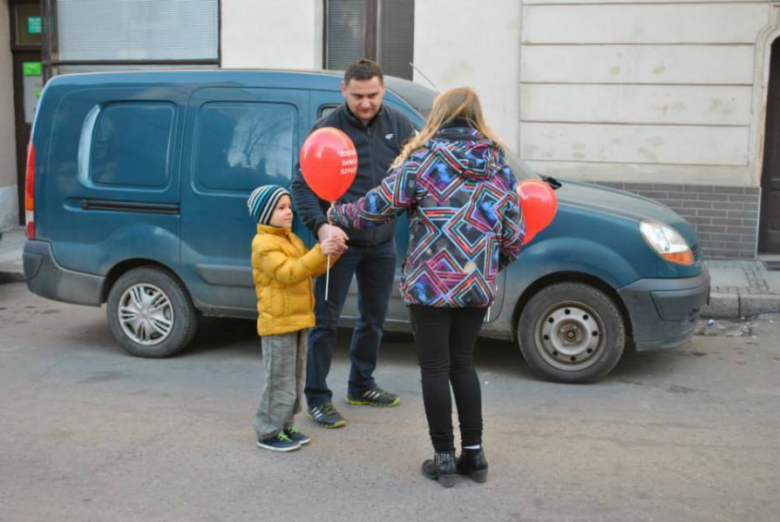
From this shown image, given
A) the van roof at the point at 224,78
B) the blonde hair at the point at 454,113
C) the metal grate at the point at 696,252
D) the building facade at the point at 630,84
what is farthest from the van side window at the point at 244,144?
the building facade at the point at 630,84

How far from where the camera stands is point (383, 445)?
5.14 metres

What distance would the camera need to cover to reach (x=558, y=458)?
4941 millimetres

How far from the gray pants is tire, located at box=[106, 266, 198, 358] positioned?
2062 mm

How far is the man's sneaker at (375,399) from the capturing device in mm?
5793

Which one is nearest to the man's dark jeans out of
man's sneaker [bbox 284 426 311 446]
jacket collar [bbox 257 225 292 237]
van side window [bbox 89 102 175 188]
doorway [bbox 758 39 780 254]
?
man's sneaker [bbox 284 426 311 446]

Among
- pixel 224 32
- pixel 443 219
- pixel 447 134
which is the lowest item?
pixel 443 219

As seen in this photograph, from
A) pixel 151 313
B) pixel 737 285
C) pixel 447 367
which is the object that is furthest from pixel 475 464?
pixel 737 285

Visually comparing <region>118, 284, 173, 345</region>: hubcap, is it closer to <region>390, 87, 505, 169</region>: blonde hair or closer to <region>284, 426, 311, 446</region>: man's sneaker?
<region>284, 426, 311, 446</region>: man's sneaker

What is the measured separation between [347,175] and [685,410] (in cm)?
248

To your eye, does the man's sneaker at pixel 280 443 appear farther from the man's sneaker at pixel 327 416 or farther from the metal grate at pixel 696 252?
the metal grate at pixel 696 252

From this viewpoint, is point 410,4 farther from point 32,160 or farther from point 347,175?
point 347,175

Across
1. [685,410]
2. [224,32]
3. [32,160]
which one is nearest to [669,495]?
[685,410]

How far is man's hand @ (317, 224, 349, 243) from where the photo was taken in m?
4.64

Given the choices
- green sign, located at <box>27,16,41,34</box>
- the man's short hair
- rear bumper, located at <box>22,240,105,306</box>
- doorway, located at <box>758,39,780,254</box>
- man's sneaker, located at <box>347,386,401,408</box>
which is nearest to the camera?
the man's short hair
